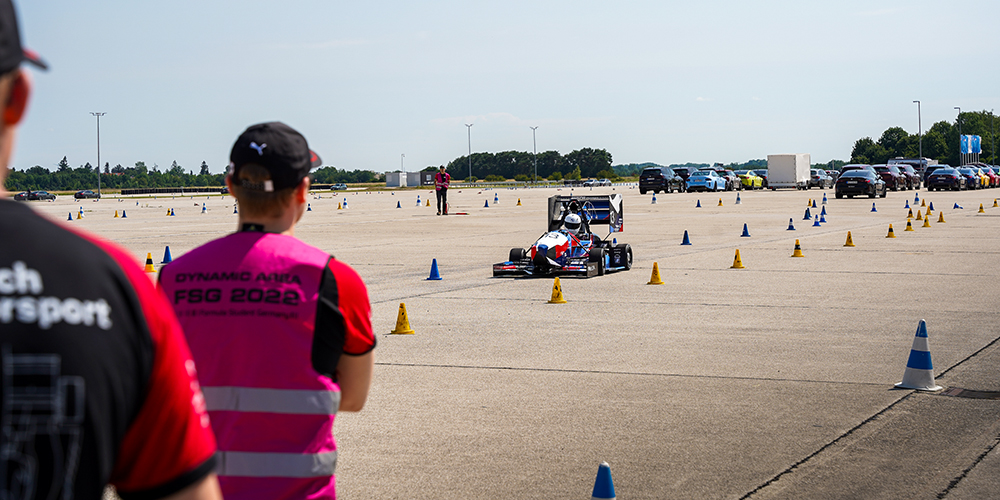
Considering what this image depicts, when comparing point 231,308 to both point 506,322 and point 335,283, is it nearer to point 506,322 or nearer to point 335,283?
point 335,283

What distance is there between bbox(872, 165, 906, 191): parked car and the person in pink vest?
63349 mm

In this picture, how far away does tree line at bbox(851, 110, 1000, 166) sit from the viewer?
6166 inches

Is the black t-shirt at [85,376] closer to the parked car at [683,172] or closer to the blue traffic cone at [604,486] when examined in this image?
the blue traffic cone at [604,486]

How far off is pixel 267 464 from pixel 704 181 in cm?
6487

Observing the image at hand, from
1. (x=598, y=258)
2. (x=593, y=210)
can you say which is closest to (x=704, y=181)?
(x=593, y=210)

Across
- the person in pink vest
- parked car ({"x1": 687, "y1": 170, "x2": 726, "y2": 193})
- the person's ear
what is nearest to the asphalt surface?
the person in pink vest

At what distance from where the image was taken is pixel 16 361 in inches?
54.8

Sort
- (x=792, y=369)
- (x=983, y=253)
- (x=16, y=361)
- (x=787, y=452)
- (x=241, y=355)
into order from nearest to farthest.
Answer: (x=16, y=361) < (x=241, y=355) < (x=787, y=452) < (x=792, y=369) < (x=983, y=253)

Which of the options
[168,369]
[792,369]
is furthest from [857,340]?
[168,369]

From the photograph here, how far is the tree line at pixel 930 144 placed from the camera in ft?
514

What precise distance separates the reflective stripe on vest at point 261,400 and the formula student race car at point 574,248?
1408 cm

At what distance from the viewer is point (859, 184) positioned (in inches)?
2007

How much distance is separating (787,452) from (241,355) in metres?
4.55

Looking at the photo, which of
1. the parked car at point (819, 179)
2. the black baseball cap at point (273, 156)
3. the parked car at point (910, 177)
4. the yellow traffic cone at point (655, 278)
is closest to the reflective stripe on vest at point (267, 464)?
the black baseball cap at point (273, 156)
